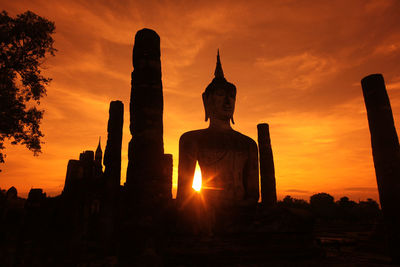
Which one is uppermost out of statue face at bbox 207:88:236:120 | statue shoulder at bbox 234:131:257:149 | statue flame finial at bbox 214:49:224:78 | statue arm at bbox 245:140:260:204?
statue flame finial at bbox 214:49:224:78

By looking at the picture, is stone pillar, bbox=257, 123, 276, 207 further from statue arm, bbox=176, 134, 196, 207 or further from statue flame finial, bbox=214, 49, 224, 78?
statue arm, bbox=176, 134, 196, 207

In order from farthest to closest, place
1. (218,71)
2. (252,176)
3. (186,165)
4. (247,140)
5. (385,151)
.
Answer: (218,71) < (247,140) < (252,176) < (385,151) < (186,165)

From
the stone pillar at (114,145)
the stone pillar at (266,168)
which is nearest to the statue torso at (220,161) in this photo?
the stone pillar at (114,145)

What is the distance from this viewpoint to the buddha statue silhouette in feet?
26.7

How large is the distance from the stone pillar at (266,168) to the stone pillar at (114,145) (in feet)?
23.2

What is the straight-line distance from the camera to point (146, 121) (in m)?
6.65

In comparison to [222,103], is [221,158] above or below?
below

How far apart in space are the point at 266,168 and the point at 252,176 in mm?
6124

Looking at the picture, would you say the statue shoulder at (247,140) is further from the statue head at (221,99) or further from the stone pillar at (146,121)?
the stone pillar at (146,121)

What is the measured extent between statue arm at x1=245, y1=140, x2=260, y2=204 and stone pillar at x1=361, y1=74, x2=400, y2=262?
3.66 m

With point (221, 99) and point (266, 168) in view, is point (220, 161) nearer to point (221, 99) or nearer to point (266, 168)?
point (221, 99)

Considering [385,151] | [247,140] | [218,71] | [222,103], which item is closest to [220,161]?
[247,140]

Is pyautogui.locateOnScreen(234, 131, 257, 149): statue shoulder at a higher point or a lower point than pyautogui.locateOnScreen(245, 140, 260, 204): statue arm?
higher

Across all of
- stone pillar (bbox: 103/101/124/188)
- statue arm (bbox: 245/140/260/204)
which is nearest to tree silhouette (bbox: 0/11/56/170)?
stone pillar (bbox: 103/101/124/188)
